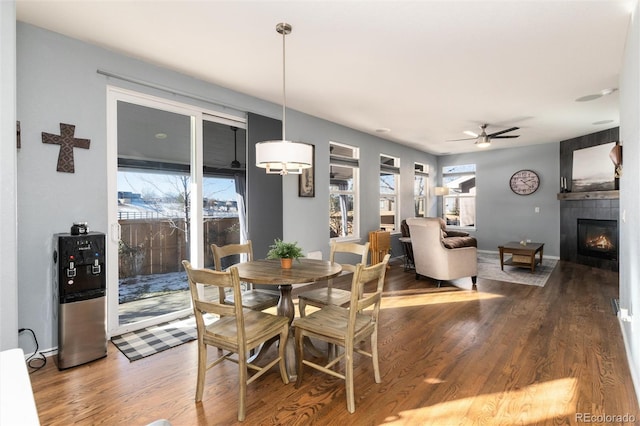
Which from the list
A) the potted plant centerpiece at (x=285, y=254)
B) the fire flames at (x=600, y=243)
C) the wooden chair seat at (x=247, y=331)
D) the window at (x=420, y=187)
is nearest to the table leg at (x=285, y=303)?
the potted plant centerpiece at (x=285, y=254)

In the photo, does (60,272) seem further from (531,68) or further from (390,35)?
(531,68)

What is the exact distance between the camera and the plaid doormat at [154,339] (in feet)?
9.21

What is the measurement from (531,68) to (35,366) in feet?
17.1

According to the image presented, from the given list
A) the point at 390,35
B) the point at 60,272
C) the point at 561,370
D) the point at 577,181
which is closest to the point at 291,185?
the point at 390,35

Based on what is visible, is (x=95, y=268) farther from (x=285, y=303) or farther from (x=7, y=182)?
(x=285, y=303)

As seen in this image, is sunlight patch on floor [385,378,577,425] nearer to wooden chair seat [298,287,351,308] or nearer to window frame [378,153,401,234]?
wooden chair seat [298,287,351,308]

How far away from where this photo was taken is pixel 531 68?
3.38 meters

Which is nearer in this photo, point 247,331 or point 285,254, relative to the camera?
point 247,331

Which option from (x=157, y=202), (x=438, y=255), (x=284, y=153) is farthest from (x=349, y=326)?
(x=438, y=255)

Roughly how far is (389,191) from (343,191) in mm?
1779

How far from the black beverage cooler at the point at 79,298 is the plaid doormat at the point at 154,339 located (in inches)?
9.1

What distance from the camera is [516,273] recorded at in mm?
5781

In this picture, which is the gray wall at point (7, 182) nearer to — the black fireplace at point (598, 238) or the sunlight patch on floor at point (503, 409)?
the sunlight patch on floor at point (503, 409)

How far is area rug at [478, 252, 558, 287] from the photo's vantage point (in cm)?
528
